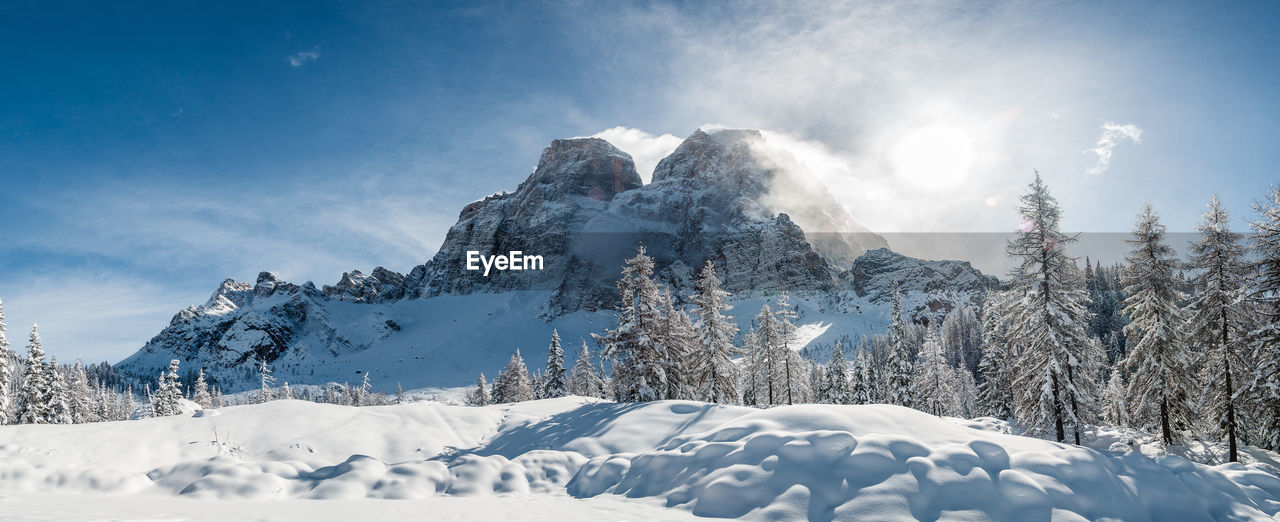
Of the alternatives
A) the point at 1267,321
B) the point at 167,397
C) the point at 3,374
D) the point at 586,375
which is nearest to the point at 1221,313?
the point at 1267,321

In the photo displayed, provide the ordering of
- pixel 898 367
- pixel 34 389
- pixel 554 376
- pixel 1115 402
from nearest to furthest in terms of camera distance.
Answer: pixel 1115 402
pixel 34 389
pixel 898 367
pixel 554 376

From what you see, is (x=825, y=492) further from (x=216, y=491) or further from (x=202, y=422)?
(x=202, y=422)

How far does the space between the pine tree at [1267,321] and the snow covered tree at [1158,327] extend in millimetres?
2781

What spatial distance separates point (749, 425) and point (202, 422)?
64.3ft

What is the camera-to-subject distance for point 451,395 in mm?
156875

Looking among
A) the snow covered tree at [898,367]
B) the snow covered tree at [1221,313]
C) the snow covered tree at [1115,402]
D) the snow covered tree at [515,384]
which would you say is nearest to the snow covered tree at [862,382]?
the snow covered tree at [898,367]

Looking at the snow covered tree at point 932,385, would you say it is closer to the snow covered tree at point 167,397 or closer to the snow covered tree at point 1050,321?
Answer: the snow covered tree at point 1050,321

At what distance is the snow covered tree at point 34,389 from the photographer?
41219mm

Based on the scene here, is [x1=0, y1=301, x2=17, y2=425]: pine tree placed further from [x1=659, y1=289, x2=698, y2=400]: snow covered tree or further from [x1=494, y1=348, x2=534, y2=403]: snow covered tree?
[x1=659, y1=289, x2=698, y2=400]: snow covered tree

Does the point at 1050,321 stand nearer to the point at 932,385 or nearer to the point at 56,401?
the point at 932,385

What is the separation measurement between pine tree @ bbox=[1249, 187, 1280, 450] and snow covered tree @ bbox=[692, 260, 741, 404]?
21.6 meters

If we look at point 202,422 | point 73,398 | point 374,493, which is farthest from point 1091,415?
point 73,398

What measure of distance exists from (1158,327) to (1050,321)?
506 cm

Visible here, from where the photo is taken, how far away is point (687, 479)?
12.3 meters
